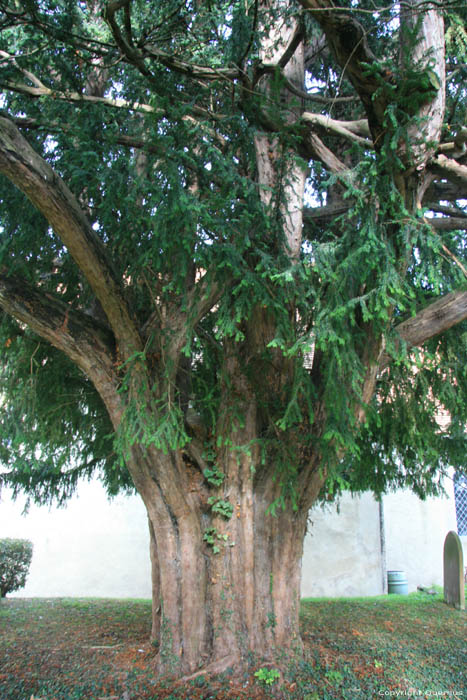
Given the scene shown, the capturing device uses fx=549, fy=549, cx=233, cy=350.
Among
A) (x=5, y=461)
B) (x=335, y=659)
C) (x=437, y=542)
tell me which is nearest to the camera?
(x=335, y=659)

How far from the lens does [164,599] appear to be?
515cm

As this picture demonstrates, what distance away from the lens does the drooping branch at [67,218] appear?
394 cm

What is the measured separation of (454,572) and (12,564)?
22.9 feet

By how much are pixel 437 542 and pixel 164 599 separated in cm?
840

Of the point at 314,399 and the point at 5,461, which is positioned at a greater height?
the point at 314,399

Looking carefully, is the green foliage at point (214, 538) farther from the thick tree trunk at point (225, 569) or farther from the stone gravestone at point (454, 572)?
the stone gravestone at point (454, 572)

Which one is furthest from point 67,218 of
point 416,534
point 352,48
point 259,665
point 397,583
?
point 416,534

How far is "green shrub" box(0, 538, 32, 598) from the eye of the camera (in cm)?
899

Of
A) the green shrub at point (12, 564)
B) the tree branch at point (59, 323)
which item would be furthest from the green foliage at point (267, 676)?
the green shrub at point (12, 564)

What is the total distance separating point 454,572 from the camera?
26.7 ft

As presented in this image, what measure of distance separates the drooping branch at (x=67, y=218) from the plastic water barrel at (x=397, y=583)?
880 centimetres

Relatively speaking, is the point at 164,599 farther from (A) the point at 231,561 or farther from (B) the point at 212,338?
(B) the point at 212,338

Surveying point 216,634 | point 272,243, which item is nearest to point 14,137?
point 272,243

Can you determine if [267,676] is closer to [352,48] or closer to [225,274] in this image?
[225,274]
